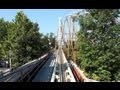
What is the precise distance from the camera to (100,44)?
812cm

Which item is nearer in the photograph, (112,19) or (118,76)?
(118,76)

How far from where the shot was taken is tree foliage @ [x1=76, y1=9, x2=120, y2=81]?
7805 mm

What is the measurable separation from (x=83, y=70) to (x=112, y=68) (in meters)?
0.82

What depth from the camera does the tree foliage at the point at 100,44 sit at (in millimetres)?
7805
